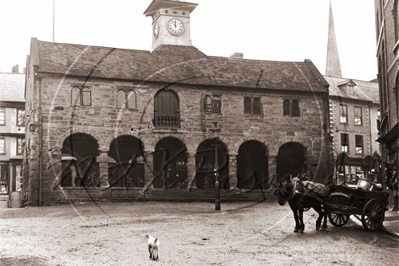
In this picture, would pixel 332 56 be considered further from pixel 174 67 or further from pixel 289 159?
pixel 174 67

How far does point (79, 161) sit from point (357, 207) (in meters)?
19.4

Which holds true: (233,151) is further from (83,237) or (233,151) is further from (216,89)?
(83,237)

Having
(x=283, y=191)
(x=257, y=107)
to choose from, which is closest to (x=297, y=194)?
(x=283, y=191)

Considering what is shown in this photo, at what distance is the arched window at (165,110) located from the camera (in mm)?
32688

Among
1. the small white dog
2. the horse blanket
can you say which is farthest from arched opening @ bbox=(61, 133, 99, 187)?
the small white dog

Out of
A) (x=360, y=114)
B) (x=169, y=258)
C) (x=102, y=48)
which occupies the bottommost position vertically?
(x=169, y=258)

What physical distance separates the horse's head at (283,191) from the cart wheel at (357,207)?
1.96 metres

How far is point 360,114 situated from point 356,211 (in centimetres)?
3219

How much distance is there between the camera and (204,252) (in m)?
13.5

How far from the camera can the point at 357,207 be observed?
1644cm

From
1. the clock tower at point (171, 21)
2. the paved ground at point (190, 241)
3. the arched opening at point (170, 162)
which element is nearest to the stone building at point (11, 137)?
the clock tower at point (171, 21)

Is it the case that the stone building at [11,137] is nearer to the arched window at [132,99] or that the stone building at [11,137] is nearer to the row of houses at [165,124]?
the row of houses at [165,124]

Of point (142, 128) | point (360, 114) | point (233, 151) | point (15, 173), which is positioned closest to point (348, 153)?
point (360, 114)

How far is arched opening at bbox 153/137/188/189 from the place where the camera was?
33.8m
